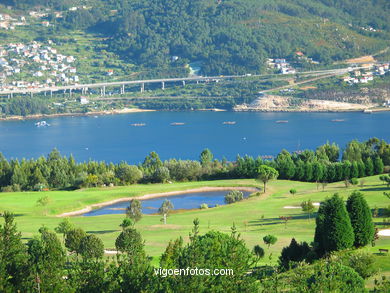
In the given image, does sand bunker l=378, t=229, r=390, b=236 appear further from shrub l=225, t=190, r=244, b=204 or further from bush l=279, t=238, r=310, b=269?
shrub l=225, t=190, r=244, b=204

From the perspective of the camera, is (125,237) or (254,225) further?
(254,225)

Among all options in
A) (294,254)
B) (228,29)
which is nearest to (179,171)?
(294,254)

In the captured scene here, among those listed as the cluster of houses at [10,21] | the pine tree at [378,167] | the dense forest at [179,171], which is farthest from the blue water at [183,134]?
the cluster of houses at [10,21]

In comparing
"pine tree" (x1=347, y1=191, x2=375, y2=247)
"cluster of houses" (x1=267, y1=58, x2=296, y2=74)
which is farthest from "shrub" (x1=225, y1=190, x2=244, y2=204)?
"cluster of houses" (x1=267, y1=58, x2=296, y2=74)

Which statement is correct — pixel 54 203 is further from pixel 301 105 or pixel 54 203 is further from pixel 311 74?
pixel 311 74

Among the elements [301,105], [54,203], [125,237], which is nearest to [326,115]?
[301,105]

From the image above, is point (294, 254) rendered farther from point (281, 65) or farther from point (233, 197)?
point (281, 65)
